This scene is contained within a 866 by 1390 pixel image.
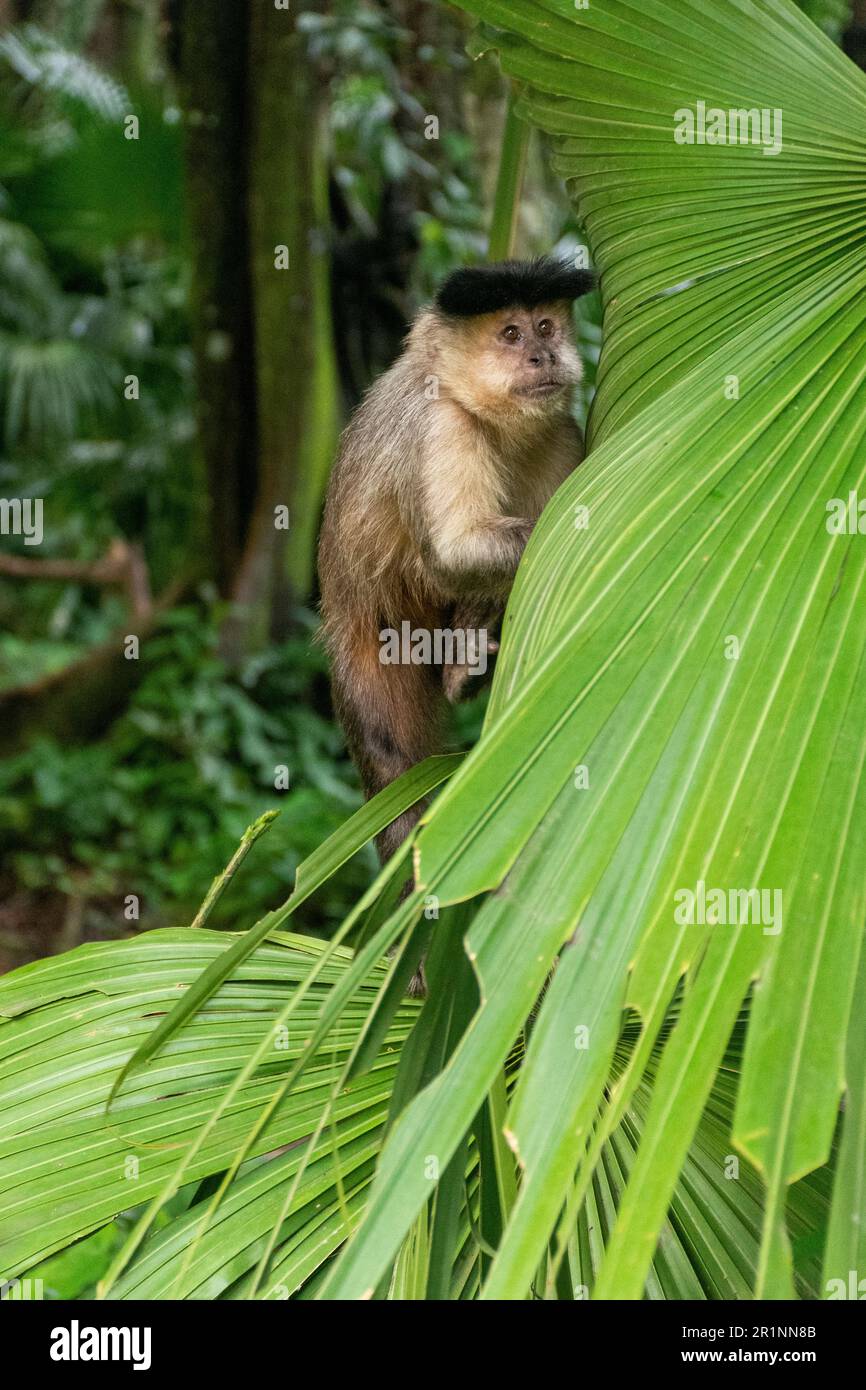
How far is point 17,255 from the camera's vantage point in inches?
357

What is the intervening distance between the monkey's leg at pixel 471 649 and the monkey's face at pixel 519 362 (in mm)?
517

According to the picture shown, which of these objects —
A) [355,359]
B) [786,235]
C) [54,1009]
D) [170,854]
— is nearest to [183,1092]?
[54,1009]

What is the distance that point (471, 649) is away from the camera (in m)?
3.25

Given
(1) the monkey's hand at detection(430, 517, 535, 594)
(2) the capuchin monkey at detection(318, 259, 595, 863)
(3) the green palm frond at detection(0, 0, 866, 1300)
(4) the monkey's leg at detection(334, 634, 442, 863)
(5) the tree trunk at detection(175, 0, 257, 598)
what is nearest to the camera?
(3) the green palm frond at detection(0, 0, 866, 1300)

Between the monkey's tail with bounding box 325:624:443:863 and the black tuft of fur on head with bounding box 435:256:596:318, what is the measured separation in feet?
2.96

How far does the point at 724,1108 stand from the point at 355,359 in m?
6.22

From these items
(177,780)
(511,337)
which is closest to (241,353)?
(177,780)

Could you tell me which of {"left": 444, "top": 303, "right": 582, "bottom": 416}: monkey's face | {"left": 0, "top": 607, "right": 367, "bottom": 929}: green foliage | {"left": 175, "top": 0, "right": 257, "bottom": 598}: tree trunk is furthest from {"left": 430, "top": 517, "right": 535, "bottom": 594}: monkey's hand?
{"left": 175, "top": 0, "right": 257, "bottom": 598}: tree trunk

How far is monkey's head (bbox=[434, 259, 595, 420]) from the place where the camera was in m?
3.26

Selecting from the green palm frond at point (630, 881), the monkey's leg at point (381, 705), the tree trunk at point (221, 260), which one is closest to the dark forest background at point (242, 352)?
the tree trunk at point (221, 260)

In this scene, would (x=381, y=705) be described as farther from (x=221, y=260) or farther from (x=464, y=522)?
(x=221, y=260)

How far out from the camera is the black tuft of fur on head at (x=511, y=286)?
324 cm

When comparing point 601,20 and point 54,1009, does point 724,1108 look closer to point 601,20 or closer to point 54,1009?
point 54,1009

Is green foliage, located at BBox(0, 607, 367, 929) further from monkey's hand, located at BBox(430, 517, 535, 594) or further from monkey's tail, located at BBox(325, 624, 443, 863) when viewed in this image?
monkey's hand, located at BBox(430, 517, 535, 594)
